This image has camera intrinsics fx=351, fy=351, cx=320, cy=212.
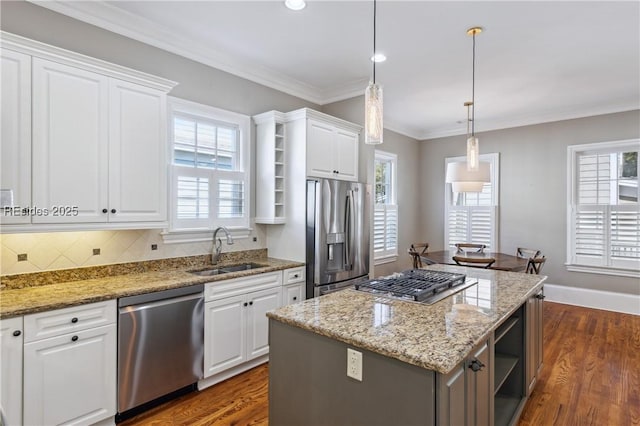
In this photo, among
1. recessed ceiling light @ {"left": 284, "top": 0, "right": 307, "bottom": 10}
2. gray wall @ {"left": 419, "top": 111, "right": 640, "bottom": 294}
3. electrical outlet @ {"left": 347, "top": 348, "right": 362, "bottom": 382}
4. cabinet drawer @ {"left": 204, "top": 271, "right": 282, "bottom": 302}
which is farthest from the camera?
gray wall @ {"left": 419, "top": 111, "right": 640, "bottom": 294}

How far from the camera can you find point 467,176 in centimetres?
410

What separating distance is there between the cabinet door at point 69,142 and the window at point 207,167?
0.74m

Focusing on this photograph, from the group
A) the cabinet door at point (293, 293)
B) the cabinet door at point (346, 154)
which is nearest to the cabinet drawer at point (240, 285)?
the cabinet door at point (293, 293)

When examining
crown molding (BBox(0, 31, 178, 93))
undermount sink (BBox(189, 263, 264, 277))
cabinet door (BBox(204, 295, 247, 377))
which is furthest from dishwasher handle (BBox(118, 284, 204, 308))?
crown molding (BBox(0, 31, 178, 93))

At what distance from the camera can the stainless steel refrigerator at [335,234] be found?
3.46 metres

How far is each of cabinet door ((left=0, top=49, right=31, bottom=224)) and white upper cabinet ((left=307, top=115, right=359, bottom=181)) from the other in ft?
7.19

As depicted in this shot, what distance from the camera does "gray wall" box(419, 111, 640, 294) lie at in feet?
16.4

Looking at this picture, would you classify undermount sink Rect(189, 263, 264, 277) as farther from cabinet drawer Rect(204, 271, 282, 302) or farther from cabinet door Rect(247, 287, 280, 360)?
cabinet door Rect(247, 287, 280, 360)

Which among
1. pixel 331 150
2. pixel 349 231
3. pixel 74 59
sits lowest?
pixel 349 231

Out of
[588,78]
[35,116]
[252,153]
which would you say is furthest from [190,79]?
[588,78]

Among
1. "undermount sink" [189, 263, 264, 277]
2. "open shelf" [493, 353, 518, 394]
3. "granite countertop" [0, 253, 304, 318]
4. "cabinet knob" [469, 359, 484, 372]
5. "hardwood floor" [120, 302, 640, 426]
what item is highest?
"granite countertop" [0, 253, 304, 318]

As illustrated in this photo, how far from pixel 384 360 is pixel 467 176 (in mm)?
3238

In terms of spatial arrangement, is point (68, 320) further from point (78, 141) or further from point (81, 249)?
point (78, 141)

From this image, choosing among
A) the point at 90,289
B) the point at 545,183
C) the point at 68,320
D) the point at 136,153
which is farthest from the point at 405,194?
the point at 68,320
